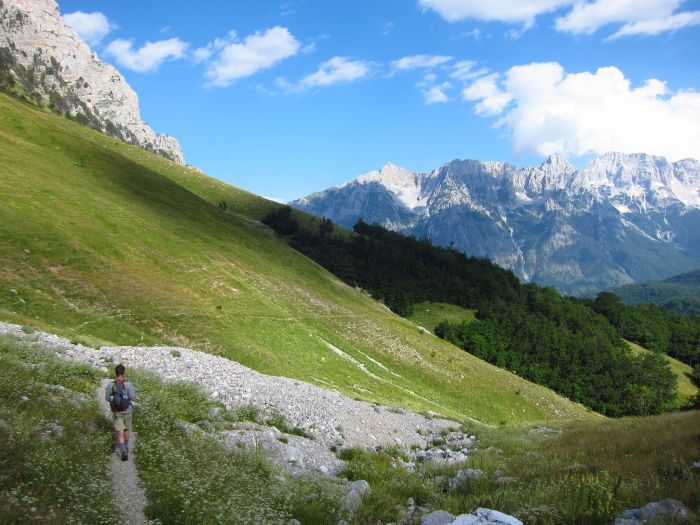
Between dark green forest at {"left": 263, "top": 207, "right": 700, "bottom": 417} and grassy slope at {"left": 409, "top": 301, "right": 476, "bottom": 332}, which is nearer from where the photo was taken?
dark green forest at {"left": 263, "top": 207, "right": 700, "bottom": 417}

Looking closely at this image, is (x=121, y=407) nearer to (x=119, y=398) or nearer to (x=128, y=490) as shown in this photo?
(x=119, y=398)

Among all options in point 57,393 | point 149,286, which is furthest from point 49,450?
point 149,286

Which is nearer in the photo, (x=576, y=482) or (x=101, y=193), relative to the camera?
(x=576, y=482)

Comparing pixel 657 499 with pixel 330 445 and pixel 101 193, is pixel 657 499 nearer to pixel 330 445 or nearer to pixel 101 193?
pixel 330 445

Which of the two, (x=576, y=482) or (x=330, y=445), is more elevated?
(x=576, y=482)

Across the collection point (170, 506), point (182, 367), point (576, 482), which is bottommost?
point (182, 367)

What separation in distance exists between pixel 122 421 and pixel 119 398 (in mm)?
802

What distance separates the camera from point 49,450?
450 inches

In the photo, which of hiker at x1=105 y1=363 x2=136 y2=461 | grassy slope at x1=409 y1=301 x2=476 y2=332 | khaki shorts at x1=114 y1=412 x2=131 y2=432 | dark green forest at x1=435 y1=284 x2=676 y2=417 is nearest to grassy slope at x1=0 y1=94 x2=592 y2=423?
hiker at x1=105 y1=363 x2=136 y2=461

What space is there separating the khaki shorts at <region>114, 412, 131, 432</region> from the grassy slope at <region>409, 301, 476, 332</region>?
115m

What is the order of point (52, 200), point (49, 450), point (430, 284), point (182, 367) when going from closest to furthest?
point (49, 450)
point (182, 367)
point (52, 200)
point (430, 284)

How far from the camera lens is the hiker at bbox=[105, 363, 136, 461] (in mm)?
14438

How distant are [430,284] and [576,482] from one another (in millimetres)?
152754

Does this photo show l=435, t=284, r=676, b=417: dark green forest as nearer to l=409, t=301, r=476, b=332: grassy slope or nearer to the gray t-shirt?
l=409, t=301, r=476, b=332: grassy slope
